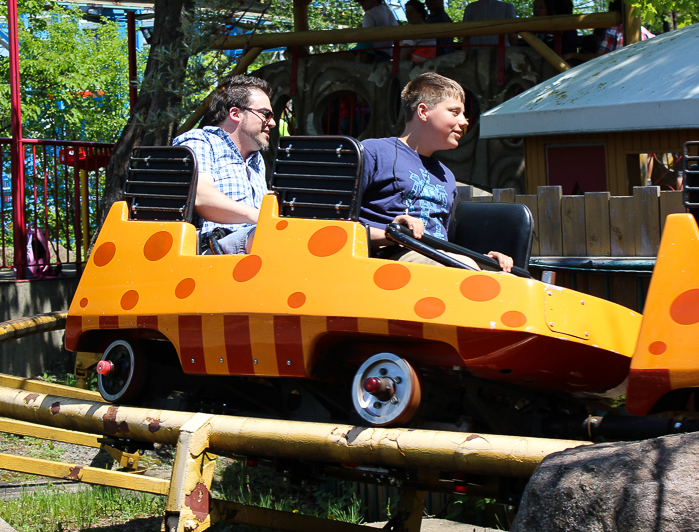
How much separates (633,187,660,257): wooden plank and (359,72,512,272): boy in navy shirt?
3.81ft

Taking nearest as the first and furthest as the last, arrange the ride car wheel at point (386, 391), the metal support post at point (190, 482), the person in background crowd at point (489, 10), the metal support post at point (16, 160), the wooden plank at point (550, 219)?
1. the ride car wheel at point (386, 391)
2. the metal support post at point (190, 482)
3. the wooden plank at point (550, 219)
4. the metal support post at point (16, 160)
5. the person in background crowd at point (489, 10)

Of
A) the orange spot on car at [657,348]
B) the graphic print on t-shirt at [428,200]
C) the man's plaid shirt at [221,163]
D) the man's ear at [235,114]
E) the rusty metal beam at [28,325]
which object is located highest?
the man's ear at [235,114]

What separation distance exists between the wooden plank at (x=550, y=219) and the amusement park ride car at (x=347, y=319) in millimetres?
1026

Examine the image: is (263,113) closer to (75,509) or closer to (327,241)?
(327,241)

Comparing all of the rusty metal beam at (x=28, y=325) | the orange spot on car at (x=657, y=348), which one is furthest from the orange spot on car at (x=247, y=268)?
the rusty metal beam at (x=28, y=325)

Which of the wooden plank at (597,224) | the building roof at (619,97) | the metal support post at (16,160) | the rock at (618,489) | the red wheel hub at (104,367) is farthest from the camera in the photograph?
the metal support post at (16,160)

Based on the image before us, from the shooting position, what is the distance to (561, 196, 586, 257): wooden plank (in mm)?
3986

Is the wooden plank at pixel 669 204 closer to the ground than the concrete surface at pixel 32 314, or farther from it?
farther from it

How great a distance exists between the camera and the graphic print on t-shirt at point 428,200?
297 centimetres

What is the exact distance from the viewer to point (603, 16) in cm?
669

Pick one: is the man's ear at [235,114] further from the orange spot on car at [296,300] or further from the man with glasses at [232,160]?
the orange spot on car at [296,300]

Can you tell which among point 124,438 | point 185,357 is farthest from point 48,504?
point 185,357

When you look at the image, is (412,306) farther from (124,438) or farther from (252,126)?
(252,126)

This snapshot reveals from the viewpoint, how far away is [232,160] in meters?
3.38
